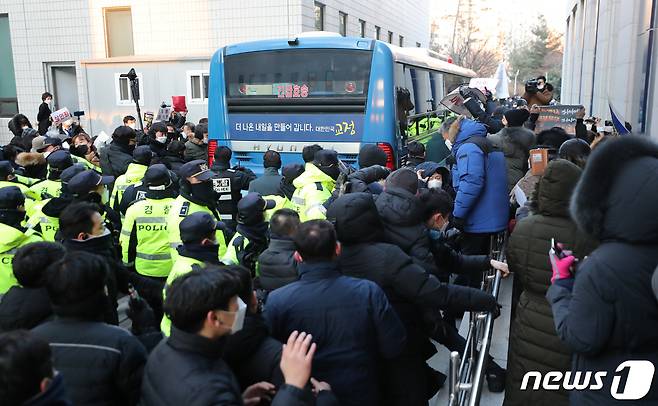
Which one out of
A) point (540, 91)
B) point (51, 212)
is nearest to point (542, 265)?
point (51, 212)

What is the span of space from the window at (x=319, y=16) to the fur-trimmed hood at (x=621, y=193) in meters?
19.3

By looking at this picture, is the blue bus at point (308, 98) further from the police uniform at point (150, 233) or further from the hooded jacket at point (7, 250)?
the hooded jacket at point (7, 250)

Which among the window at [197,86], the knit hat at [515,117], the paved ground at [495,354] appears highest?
the window at [197,86]

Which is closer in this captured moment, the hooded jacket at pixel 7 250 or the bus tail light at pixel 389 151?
the hooded jacket at pixel 7 250

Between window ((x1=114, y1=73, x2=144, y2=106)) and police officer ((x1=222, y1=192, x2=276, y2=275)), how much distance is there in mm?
15304

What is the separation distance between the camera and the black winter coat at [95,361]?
2.23 meters

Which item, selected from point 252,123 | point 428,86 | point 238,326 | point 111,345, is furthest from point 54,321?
point 428,86

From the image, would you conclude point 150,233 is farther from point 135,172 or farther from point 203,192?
point 135,172

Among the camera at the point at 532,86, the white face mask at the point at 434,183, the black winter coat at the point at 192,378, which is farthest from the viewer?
the camera at the point at 532,86

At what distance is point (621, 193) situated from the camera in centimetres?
231

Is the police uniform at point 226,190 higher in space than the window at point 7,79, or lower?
lower

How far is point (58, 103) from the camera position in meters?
22.0

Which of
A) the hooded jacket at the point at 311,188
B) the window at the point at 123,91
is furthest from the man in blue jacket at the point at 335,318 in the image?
the window at the point at 123,91

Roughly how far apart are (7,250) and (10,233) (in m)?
0.13
